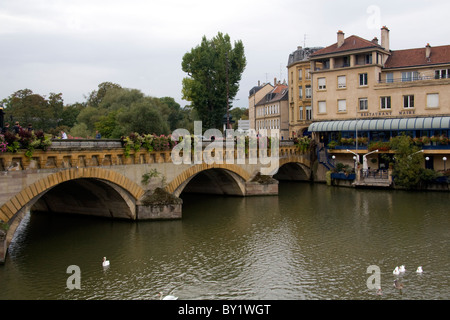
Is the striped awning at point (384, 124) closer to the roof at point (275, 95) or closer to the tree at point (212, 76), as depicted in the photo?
the tree at point (212, 76)

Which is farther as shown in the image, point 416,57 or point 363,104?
point 416,57

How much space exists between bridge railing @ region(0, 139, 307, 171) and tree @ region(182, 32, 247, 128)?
30.9 metres

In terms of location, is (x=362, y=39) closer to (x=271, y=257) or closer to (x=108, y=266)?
(x=271, y=257)

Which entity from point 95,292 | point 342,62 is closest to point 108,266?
point 95,292

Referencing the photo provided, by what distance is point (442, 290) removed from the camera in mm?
20625

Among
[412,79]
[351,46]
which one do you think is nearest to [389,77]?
[412,79]

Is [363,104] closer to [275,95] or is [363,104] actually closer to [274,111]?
[274,111]

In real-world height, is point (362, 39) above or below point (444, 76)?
above

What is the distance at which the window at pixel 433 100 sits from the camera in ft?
175

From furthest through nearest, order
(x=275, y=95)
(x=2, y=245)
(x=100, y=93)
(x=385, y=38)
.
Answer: (x=100, y=93), (x=275, y=95), (x=385, y=38), (x=2, y=245)

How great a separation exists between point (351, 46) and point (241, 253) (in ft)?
136

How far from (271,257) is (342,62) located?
135 feet

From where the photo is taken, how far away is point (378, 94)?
5731cm

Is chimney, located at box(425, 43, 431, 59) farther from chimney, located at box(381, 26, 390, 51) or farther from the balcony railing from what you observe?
chimney, located at box(381, 26, 390, 51)
